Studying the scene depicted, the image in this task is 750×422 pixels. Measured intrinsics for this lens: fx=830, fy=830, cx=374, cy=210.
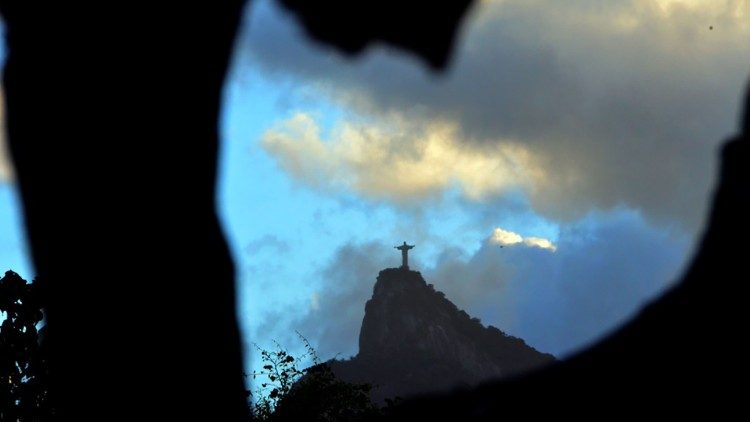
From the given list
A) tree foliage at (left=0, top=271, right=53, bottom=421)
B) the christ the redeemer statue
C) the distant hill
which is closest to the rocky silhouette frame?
tree foliage at (left=0, top=271, right=53, bottom=421)

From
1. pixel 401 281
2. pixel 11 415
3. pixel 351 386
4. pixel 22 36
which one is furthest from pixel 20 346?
pixel 401 281

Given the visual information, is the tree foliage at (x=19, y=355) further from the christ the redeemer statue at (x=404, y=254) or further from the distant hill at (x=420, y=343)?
the christ the redeemer statue at (x=404, y=254)

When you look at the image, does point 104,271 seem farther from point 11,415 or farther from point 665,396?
point 11,415

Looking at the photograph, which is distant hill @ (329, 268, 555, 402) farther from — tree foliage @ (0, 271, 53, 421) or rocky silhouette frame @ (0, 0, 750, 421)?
rocky silhouette frame @ (0, 0, 750, 421)

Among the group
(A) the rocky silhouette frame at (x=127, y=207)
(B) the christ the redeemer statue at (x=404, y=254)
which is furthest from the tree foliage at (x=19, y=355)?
(B) the christ the redeemer statue at (x=404, y=254)

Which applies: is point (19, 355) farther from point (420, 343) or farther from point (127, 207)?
point (420, 343)

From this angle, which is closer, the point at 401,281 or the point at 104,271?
the point at 104,271

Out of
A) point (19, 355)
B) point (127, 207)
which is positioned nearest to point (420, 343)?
point (19, 355)
